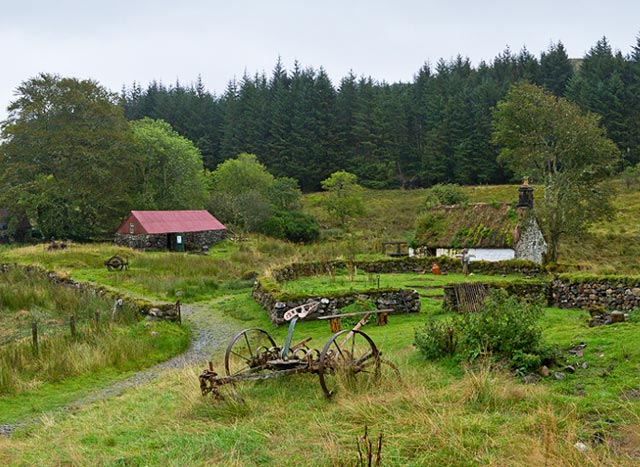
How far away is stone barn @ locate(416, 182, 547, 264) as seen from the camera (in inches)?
1140

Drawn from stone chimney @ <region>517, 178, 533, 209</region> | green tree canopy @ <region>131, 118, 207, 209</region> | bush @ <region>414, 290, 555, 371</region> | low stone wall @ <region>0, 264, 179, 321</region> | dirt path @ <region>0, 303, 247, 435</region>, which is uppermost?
green tree canopy @ <region>131, 118, 207, 209</region>

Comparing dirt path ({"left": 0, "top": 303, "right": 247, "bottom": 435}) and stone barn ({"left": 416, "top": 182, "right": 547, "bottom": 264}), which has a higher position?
stone barn ({"left": 416, "top": 182, "right": 547, "bottom": 264})

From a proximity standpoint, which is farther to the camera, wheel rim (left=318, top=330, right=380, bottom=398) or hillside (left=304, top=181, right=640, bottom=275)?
hillside (left=304, top=181, right=640, bottom=275)

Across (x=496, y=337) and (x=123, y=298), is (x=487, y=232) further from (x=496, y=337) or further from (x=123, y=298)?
(x=496, y=337)

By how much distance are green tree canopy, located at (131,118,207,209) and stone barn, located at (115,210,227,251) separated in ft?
28.3

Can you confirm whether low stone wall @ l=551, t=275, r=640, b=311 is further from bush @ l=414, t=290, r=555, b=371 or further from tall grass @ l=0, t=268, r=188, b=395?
tall grass @ l=0, t=268, r=188, b=395

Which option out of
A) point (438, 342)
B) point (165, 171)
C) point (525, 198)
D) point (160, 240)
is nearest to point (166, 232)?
point (160, 240)

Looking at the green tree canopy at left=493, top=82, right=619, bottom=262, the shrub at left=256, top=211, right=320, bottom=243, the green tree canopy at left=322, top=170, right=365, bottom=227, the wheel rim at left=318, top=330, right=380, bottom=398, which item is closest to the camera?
the wheel rim at left=318, top=330, right=380, bottom=398

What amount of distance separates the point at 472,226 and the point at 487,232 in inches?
47.2

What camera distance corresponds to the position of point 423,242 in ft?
104

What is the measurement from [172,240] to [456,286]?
29.3 metres

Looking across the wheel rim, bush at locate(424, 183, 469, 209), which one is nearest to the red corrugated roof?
bush at locate(424, 183, 469, 209)

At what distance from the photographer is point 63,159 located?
4688 cm

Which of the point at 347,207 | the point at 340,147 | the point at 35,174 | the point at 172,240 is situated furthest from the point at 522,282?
the point at 340,147
